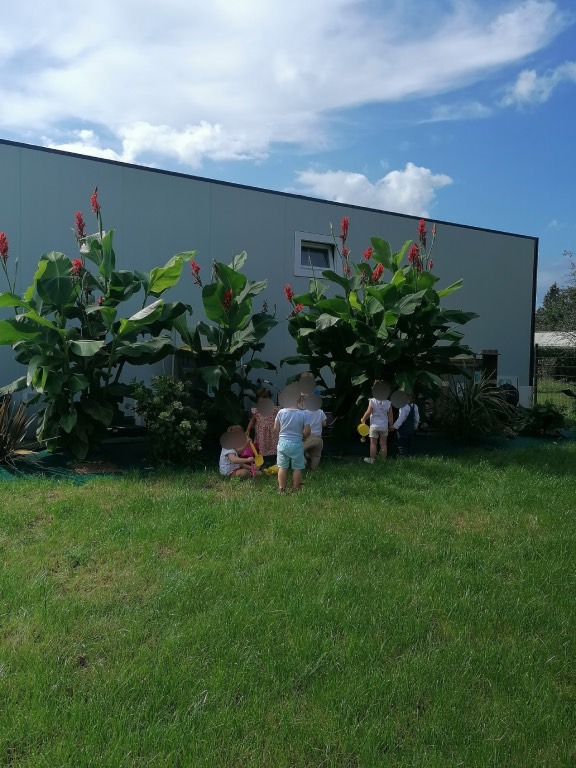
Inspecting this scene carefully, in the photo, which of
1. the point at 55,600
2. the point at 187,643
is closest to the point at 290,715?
the point at 187,643

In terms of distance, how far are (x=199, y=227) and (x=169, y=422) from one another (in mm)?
4258

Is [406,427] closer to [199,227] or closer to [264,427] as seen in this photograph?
[264,427]

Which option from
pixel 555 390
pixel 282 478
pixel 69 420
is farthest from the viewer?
pixel 555 390

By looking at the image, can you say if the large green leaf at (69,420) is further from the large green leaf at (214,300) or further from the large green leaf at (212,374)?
the large green leaf at (214,300)

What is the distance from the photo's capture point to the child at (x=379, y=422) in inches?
347

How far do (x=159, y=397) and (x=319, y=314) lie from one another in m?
3.09

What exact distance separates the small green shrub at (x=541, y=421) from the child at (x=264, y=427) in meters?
5.09

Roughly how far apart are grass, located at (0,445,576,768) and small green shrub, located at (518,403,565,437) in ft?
18.6

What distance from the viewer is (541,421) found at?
11508mm

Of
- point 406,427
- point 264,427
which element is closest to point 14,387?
point 264,427

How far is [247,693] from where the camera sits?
9.88ft

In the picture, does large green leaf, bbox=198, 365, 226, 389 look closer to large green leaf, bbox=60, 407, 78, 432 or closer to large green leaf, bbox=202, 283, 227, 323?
large green leaf, bbox=202, 283, 227, 323

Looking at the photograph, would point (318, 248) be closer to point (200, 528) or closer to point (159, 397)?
point (159, 397)

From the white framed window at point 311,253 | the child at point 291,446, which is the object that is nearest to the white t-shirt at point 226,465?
the child at point 291,446
